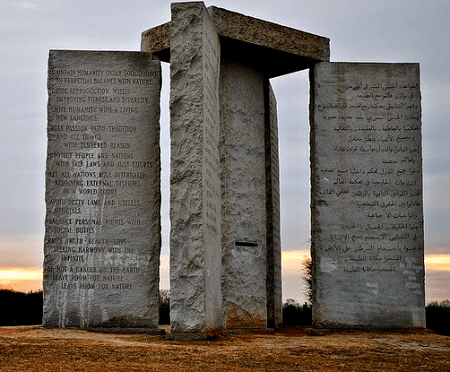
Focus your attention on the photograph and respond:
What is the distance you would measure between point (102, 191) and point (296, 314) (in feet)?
23.7

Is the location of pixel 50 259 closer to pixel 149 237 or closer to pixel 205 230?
pixel 149 237

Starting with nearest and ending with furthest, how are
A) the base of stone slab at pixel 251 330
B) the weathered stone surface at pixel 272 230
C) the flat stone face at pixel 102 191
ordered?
the base of stone slab at pixel 251 330 → the flat stone face at pixel 102 191 → the weathered stone surface at pixel 272 230

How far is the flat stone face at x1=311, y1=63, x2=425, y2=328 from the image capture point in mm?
11773

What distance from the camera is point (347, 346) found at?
9148 millimetres

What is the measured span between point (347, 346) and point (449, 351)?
4.47ft

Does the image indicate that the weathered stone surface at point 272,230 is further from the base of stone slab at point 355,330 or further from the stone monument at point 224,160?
the base of stone slab at point 355,330

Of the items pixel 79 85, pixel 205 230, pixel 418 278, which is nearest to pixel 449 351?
pixel 418 278

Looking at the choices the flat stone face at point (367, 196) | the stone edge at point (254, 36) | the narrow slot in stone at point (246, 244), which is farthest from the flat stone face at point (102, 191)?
the flat stone face at point (367, 196)

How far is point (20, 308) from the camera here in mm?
16672

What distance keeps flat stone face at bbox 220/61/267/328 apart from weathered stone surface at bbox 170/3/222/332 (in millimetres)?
1084

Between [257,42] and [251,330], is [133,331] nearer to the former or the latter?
[251,330]

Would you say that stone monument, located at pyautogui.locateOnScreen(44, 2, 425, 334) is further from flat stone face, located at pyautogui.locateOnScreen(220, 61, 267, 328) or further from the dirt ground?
the dirt ground

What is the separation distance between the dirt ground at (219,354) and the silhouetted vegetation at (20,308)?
5.40m

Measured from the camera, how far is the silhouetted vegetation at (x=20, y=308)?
1547cm
